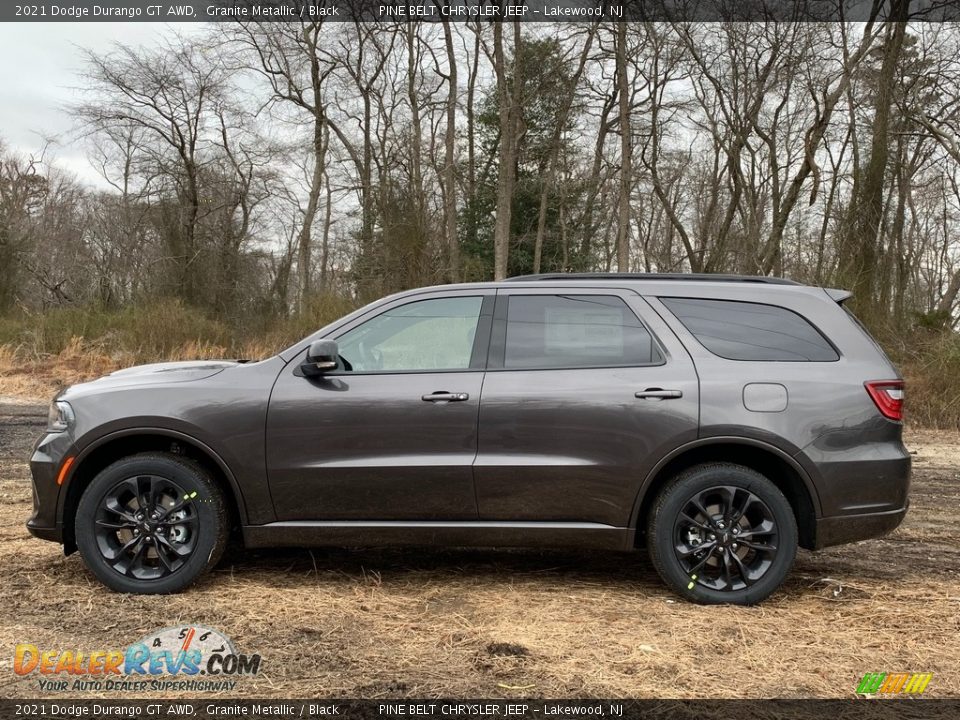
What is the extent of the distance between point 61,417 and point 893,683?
14.4 ft

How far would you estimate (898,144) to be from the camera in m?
18.0

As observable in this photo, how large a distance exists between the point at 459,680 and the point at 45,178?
31738 mm

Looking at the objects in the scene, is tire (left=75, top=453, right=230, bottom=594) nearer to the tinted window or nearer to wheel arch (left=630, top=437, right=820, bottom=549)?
the tinted window

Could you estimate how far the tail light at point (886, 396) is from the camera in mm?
4527

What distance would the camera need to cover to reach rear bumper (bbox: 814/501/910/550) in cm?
452

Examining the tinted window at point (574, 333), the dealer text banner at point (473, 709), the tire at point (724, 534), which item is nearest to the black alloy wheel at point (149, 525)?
the dealer text banner at point (473, 709)

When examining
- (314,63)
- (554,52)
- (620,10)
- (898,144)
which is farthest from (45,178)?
(898,144)

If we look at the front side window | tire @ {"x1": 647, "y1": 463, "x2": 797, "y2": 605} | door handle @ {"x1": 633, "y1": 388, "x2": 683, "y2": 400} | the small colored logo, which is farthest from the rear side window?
the small colored logo

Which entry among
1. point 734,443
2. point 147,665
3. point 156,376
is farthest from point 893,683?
point 156,376

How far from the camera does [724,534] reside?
4.53 meters

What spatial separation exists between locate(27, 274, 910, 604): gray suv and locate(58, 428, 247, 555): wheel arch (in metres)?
0.01

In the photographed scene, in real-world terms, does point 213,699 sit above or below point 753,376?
below

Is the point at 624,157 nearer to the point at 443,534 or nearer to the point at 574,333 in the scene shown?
the point at 574,333

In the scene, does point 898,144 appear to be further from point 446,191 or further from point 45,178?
point 45,178
